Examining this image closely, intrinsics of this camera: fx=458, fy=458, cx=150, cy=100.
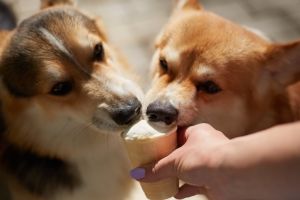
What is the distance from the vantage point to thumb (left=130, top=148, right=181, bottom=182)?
41.2 inches

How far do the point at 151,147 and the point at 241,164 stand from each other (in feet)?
0.83

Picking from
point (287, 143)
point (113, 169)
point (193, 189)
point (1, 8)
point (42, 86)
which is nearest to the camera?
point (287, 143)

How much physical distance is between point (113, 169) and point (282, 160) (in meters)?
0.76

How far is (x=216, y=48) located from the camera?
4.40 ft

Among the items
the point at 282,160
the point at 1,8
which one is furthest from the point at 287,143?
the point at 1,8

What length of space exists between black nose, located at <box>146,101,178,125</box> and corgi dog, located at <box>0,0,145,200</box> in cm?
4

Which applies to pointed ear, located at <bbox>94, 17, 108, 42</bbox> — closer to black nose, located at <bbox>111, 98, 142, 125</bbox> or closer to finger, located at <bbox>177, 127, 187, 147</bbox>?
black nose, located at <bbox>111, 98, 142, 125</bbox>

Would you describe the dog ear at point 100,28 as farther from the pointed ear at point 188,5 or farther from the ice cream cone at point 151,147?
the ice cream cone at point 151,147

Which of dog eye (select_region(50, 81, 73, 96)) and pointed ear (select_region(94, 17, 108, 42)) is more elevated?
pointed ear (select_region(94, 17, 108, 42))

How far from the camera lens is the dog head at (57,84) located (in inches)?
50.8

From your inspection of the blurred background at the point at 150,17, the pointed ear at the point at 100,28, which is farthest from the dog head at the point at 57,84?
the blurred background at the point at 150,17

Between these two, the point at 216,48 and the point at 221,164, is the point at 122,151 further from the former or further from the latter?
the point at 221,164

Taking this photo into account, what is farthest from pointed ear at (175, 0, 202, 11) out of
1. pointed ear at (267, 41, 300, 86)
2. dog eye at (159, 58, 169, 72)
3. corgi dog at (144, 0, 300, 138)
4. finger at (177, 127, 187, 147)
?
finger at (177, 127, 187, 147)

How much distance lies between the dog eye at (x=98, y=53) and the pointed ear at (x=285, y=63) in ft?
1.66
